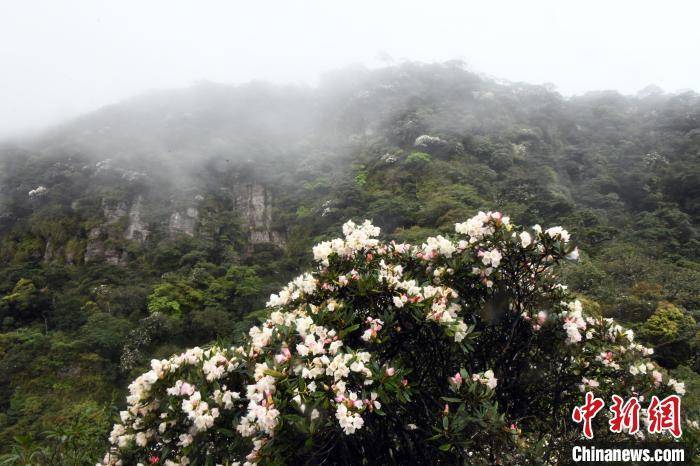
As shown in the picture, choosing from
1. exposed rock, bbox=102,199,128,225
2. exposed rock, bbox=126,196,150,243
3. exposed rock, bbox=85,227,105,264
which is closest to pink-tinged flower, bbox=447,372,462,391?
exposed rock, bbox=85,227,105,264

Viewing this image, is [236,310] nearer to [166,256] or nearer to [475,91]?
[166,256]

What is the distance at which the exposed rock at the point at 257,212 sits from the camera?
84.5ft

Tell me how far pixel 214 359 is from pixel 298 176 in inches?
1065

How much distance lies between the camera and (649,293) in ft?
32.6

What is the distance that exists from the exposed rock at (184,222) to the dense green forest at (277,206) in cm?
12

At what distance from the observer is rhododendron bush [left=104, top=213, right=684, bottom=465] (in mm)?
2219

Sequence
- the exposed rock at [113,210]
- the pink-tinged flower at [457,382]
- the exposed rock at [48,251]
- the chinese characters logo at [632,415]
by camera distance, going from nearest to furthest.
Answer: the pink-tinged flower at [457,382], the chinese characters logo at [632,415], the exposed rock at [48,251], the exposed rock at [113,210]

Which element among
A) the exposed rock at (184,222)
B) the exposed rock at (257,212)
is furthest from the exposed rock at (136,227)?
the exposed rock at (257,212)

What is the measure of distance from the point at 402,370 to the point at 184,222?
25.9 metres

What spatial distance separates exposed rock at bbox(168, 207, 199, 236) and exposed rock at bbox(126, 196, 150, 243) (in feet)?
5.04

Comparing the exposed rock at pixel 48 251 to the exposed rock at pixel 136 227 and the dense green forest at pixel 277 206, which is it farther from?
the exposed rock at pixel 136 227

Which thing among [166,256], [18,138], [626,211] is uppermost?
[18,138]

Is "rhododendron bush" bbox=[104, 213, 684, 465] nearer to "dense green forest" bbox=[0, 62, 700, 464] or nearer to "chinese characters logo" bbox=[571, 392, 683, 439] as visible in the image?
"chinese characters logo" bbox=[571, 392, 683, 439]

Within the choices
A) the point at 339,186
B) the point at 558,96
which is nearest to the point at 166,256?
the point at 339,186
